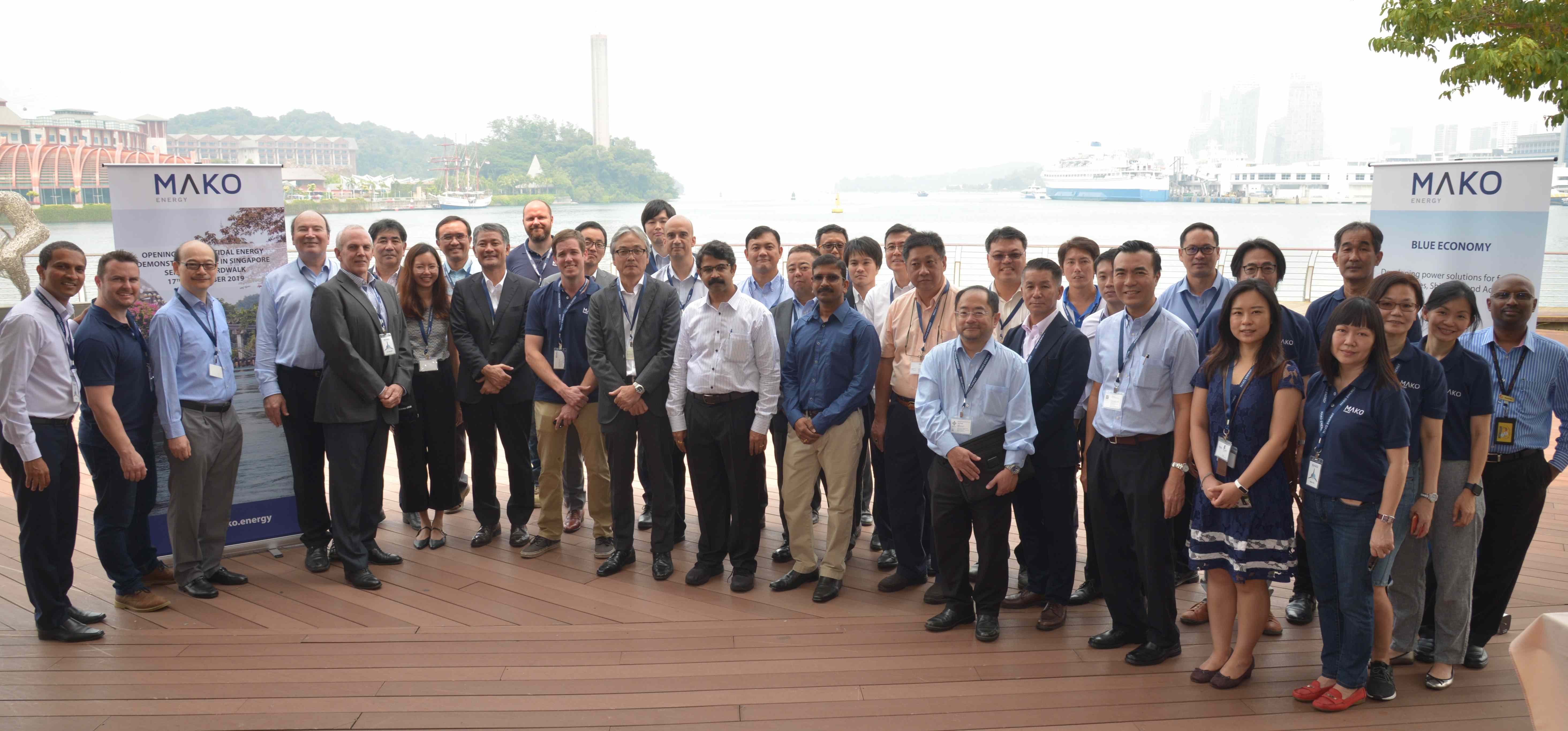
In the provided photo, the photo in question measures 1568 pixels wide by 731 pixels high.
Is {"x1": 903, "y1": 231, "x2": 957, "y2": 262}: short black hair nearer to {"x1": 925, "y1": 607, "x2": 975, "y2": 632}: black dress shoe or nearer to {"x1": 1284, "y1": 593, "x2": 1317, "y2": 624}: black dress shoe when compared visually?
{"x1": 925, "y1": 607, "x2": 975, "y2": 632}: black dress shoe

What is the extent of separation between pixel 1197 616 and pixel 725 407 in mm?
2224

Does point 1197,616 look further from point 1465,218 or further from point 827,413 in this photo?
point 1465,218

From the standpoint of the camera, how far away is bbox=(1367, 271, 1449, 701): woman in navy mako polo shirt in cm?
291

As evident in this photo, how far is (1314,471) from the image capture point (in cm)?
292

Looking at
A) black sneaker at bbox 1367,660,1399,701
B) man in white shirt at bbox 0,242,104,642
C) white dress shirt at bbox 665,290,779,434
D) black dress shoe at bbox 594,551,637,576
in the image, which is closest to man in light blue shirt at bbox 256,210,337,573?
man in white shirt at bbox 0,242,104,642

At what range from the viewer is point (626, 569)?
14.8 feet

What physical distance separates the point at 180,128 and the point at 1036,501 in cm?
1930

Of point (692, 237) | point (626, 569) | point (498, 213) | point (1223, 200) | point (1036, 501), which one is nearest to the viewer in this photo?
point (1036, 501)

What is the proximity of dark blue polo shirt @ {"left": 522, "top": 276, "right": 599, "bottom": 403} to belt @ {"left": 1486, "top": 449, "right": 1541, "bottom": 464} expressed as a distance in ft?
12.4

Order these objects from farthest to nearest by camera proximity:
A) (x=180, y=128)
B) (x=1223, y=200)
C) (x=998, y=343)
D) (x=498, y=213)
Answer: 1. (x=1223, y=200)
2. (x=498, y=213)
3. (x=180, y=128)
4. (x=998, y=343)

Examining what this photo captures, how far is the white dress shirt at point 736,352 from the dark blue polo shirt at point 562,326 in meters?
0.68

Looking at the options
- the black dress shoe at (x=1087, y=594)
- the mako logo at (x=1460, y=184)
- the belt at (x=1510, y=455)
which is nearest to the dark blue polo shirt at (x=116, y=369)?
the black dress shoe at (x=1087, y=594)

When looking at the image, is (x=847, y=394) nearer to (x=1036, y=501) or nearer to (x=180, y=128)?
(x=1036, y=501)

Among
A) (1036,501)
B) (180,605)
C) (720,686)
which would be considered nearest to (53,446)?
(180,605)
